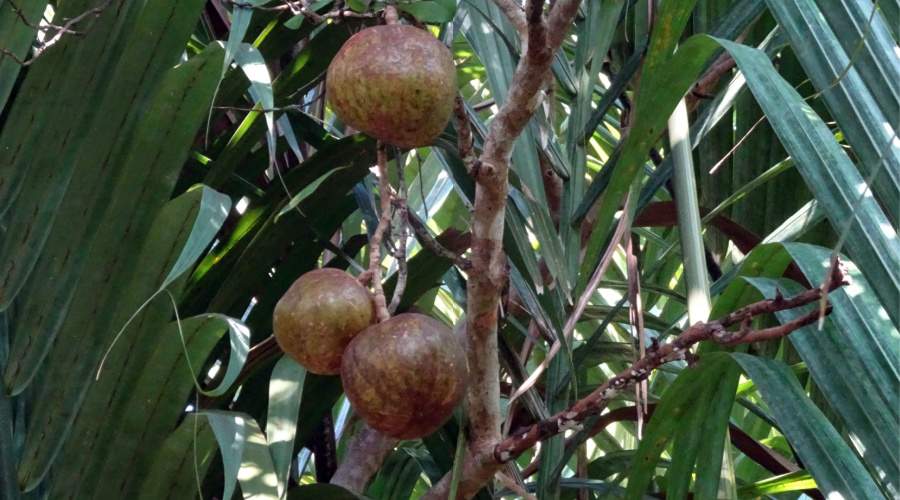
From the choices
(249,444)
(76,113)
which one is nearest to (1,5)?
(76,113)

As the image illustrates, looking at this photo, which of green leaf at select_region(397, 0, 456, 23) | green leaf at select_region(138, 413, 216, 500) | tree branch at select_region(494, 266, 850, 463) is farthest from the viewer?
green leaf at select_region(138, 413, 216, 500)

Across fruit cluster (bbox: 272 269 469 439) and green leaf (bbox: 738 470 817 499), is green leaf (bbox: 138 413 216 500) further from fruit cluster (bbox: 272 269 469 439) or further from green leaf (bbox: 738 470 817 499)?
green leaf (bbox: 738 470 817 499)

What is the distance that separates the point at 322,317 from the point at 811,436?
0.24 metres

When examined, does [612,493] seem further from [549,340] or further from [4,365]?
[4,365]

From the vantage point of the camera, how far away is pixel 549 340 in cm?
61

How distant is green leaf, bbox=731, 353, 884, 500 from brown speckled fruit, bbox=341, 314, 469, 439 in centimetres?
16

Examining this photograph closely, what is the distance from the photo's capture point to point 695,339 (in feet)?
1.18

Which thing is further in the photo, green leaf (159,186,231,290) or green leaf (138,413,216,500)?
green leaf (138,413,216,500)

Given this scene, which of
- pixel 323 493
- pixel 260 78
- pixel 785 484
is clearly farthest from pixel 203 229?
pixel 785 484

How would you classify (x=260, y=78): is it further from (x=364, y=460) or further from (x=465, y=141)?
(x=364, y=460)

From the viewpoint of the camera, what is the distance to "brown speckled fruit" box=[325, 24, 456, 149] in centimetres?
38

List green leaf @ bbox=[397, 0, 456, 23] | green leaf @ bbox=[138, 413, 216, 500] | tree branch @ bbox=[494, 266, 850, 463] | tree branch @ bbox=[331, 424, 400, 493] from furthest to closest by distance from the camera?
tree branch @ bbox=[331, 424, 400, 493] → green leaf @ bbox=[138, 413, 216, 500] → green leaf @ bbox=[397, 0, 456, 23] → tree branch @ bbox=[494, 266, 850, 463]

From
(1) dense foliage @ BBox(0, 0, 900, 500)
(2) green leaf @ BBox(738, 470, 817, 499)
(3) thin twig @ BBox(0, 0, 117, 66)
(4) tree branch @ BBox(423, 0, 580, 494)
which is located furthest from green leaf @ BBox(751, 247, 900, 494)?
(3) thin twig @ BBox(0, 0, 117, 66)

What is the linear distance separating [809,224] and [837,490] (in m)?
0.34
